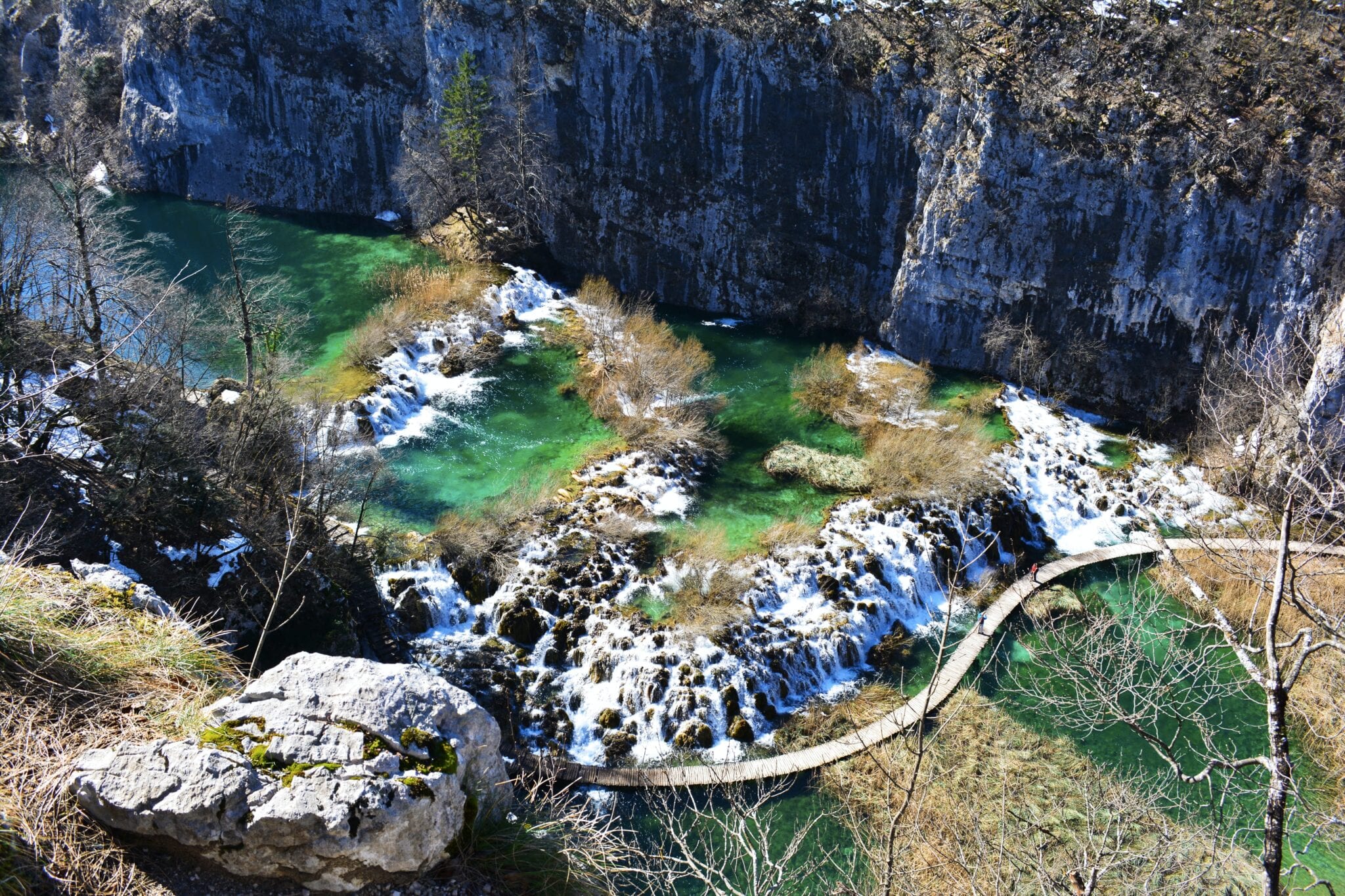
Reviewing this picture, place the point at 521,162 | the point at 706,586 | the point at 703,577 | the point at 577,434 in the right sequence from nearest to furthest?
the point at 706,586, the point at 703,577, the point at 577,434, the point at 521,162

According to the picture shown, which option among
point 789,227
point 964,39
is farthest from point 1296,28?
point 789,227

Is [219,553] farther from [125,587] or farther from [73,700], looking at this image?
[73,700]

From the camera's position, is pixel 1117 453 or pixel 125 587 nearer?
pixel 125 587

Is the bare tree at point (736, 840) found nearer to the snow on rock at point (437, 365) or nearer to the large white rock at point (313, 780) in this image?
the large white rock at point (313, 780)

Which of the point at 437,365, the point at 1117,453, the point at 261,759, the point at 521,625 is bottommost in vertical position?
the point at 521,625

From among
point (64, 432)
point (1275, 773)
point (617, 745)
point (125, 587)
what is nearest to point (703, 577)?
point (617, 745)

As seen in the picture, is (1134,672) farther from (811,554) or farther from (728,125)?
(728,125)

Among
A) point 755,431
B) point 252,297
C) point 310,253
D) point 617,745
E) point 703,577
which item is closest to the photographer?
point 617,745

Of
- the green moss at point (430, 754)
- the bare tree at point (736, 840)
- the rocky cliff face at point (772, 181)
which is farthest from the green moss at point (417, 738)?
the rocky cliff face at point (772, 181)
